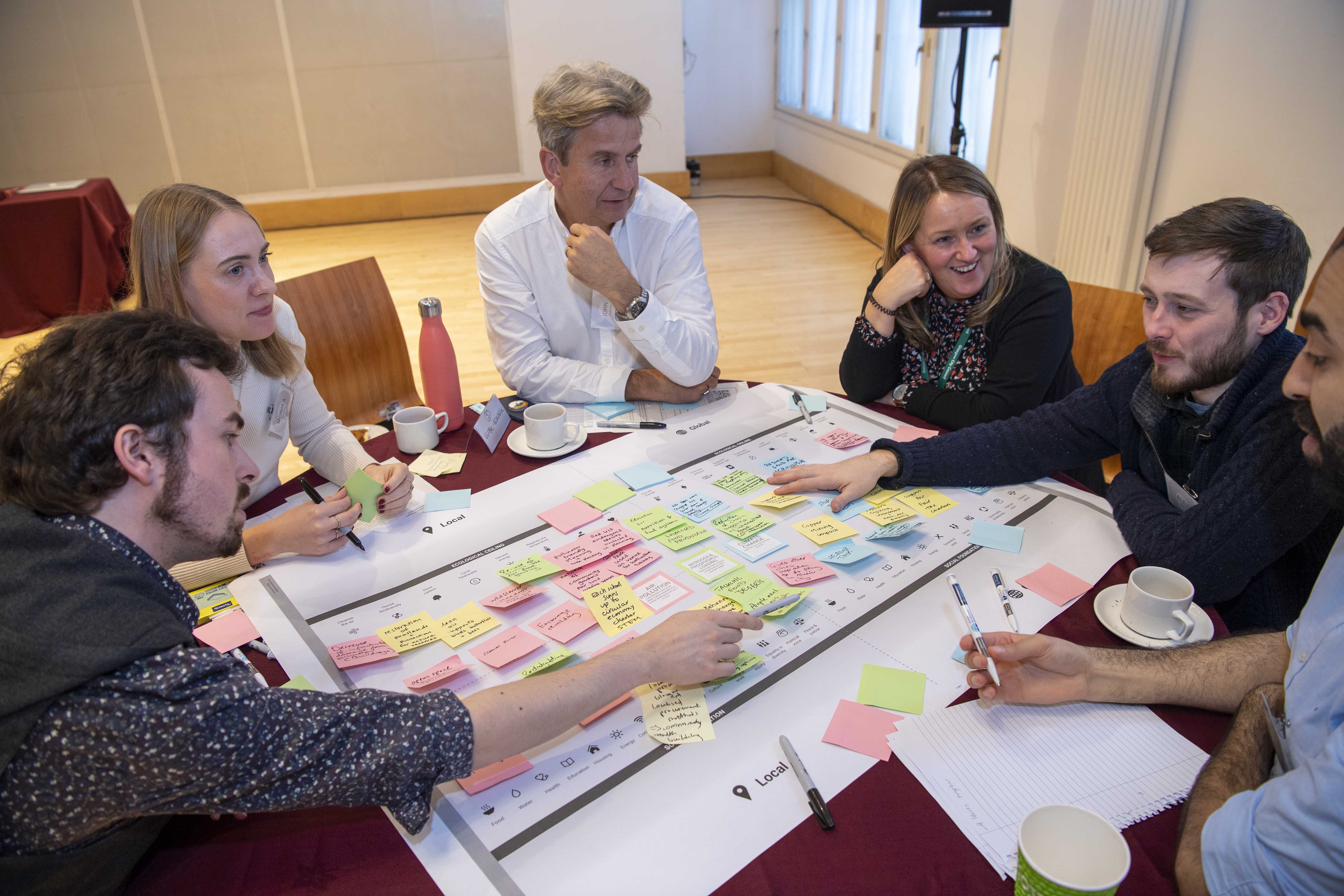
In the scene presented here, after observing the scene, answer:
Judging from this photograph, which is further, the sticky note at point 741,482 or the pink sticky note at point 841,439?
the pink sticky note at point 841,439

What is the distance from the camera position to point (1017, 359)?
1.90 metres

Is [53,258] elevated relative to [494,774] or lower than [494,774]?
lower

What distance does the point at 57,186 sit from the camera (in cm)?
498

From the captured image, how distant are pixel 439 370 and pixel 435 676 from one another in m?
0.89

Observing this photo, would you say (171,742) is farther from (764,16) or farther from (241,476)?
(764,16)

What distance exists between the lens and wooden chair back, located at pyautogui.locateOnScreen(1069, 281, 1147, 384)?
7.09ft

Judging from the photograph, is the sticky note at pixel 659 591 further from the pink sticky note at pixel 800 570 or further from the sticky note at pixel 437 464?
the sticky note at pixel 437 464

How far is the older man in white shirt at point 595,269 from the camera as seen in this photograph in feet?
6.31

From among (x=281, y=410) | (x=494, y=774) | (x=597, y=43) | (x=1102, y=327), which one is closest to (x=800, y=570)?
(x=494, y=774)

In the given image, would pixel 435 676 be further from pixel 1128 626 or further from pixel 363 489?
pixel 1128 626

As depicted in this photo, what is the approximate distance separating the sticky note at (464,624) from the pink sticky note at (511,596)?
0.7 inches

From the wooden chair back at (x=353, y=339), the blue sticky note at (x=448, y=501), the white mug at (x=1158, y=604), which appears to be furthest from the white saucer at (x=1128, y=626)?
the wooden chair back at (x=353, y=339)

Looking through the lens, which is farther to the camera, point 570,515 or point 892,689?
point 570,515

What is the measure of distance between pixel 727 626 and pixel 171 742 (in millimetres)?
645
